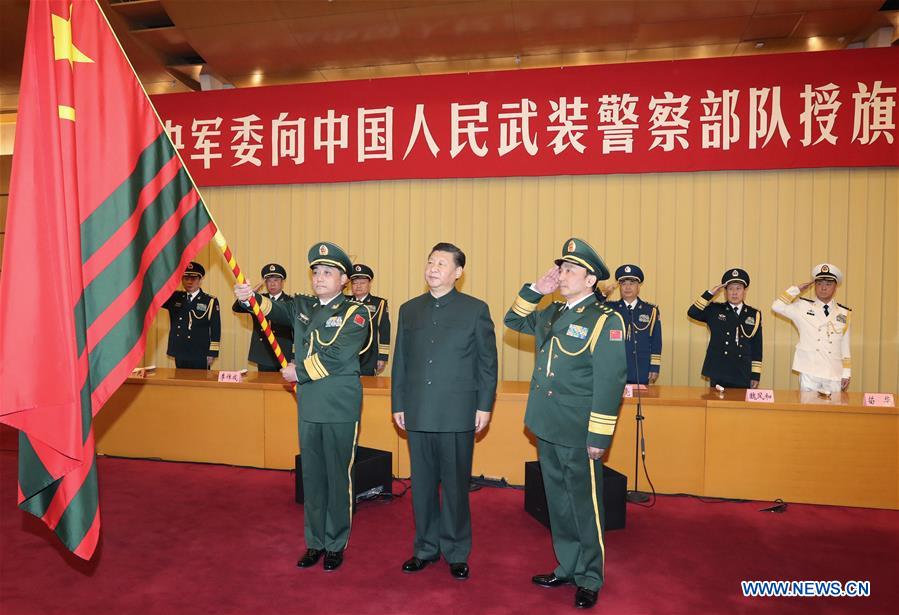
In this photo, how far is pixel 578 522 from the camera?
2.56 meters

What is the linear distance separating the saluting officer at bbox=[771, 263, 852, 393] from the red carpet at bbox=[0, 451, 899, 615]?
3.26 feet

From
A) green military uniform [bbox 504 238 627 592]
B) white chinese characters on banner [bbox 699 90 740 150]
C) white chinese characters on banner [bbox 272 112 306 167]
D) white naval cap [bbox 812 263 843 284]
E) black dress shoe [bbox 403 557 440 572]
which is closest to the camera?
green military uniform [bbox 504 238 627 592]

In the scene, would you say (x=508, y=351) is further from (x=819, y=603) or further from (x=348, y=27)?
(x=819, y=603)

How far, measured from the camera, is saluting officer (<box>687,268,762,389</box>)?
4.74 meters

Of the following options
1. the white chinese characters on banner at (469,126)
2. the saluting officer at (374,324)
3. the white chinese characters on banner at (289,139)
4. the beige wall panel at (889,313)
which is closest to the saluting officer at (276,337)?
the saluting officer at (374,324)

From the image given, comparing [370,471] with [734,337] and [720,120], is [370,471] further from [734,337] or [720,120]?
[720,120]

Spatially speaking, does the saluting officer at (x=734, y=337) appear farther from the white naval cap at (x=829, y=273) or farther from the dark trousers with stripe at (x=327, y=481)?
the dark trousers with stripe at (x=327, y=481)

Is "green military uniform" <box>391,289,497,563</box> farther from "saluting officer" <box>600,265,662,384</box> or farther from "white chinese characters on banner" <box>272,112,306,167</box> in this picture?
"white chinese characters on banner" <box>272,112,306,167</box>

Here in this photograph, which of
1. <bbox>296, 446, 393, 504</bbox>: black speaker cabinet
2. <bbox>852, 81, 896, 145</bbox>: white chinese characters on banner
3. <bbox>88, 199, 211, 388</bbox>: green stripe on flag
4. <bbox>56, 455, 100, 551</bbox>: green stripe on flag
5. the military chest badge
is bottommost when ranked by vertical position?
<bbox>296, 446, 393, 504</bbox>: black speaker cabinet

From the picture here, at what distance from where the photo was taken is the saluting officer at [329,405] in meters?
2.81

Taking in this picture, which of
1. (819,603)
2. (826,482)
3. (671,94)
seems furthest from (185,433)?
(671,94)

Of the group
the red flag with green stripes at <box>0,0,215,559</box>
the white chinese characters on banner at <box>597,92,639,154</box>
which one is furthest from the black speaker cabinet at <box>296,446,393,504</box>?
the white chinese characters on banner at <box>597,92,639,154</box>

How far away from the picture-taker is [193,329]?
17.6ft

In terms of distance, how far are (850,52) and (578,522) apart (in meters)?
4.54
